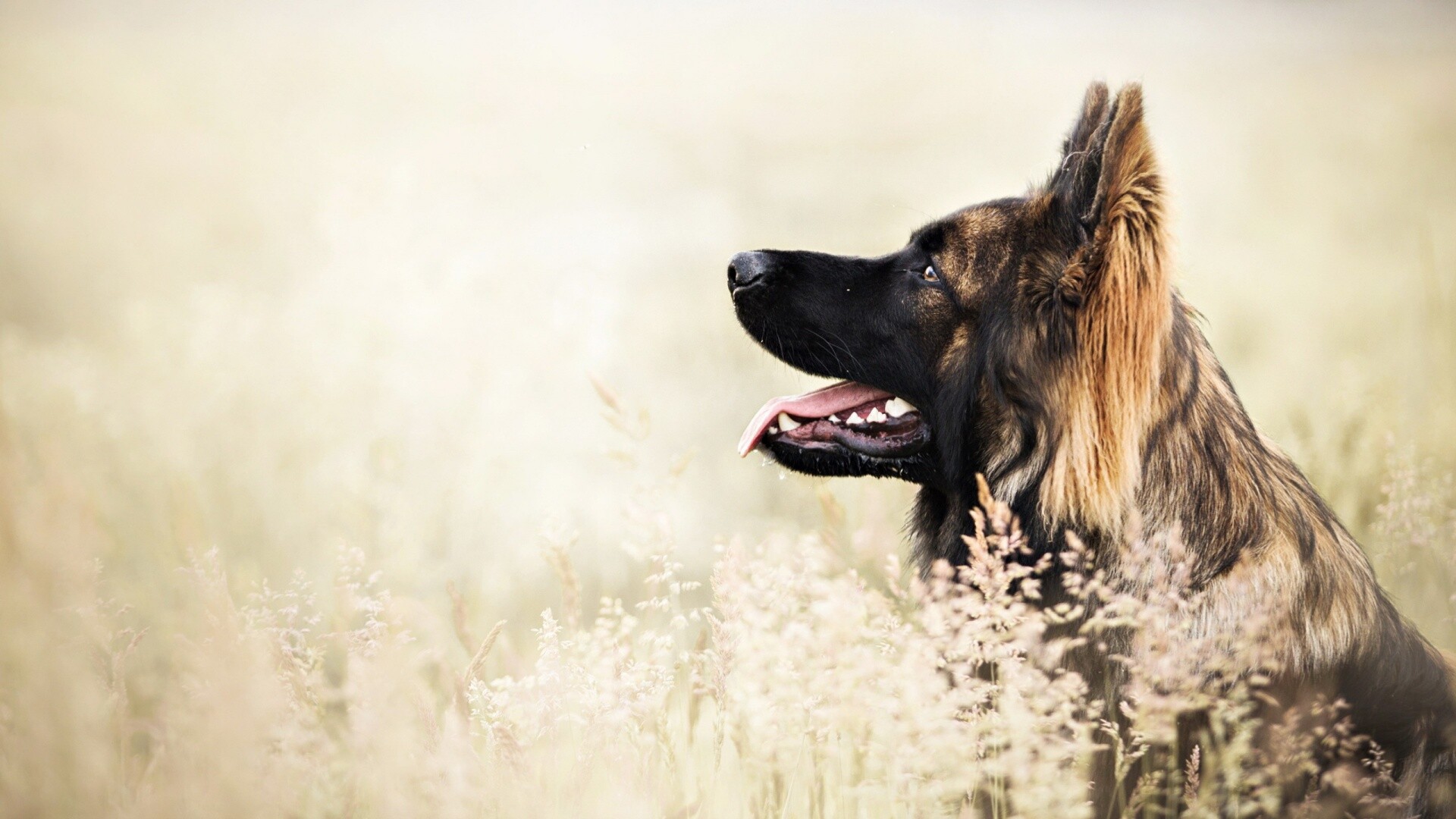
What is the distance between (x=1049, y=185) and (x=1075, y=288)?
1.29 ft

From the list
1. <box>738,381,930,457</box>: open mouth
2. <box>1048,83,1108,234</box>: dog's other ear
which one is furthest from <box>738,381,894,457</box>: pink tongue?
<box>1048,83,1108,234</box>: dog's other ear

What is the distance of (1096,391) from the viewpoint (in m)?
2.10

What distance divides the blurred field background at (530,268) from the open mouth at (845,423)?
0.31 meters

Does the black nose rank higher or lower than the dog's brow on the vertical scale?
lower

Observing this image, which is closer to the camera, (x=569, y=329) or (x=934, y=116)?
(x=569, y=329)

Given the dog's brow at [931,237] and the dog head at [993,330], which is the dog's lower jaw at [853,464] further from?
the dog's brow at [931,237]

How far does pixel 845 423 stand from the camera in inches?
99.6

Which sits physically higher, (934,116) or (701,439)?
(934,116)

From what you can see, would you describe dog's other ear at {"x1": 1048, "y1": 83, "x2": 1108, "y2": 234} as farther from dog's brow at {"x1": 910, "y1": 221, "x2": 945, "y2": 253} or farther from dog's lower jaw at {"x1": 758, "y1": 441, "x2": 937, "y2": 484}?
dog's lower jaw at {"x1": 758, "y1": 441, "x2": 937, "y2": 484}

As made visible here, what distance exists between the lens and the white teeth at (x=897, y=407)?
8.15 feet

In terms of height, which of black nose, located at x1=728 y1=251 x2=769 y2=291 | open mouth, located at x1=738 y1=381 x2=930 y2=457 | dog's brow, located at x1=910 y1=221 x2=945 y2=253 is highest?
dog's brow, located at x1=910 y1=221 x2=945 y2=253

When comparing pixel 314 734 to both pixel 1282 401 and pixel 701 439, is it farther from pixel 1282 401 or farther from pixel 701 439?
pixel 1282 401

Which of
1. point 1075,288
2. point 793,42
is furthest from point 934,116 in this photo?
point 1075,288

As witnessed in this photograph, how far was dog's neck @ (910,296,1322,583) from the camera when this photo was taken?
198cm
